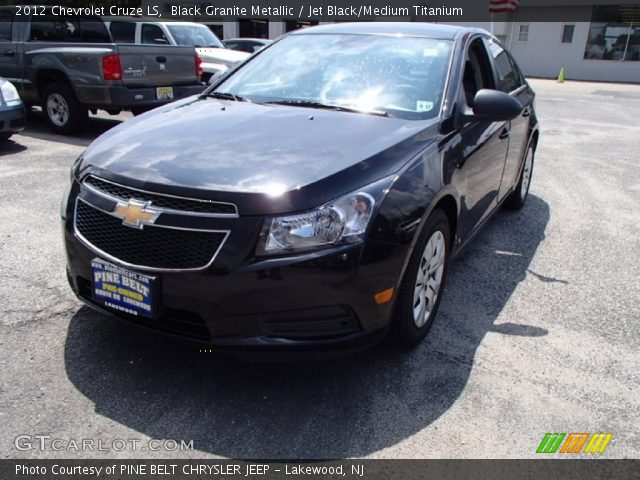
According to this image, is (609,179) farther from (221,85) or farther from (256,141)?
(256,141)

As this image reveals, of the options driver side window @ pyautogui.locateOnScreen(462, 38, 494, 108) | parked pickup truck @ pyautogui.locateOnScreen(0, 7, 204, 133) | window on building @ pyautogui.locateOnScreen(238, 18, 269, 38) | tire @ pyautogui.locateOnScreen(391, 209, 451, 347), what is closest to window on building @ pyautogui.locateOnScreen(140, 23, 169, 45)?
parked pickup truck @ pyautogui.locateOnScreen(0, 7, 204, 133)

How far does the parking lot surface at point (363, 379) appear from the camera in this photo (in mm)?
2432

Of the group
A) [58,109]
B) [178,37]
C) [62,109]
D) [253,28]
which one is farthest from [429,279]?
[253,28]

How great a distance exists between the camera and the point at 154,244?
242 cm

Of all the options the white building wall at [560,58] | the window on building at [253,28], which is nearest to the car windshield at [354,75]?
the white building wall at [560,58]

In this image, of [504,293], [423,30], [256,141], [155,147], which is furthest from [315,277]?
[423,30]

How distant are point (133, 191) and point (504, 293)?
2.62m

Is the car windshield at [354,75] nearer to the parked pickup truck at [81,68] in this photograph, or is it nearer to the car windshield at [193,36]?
the parked pickup truck at [81,68]

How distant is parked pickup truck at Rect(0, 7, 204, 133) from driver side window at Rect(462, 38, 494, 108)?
5339mm

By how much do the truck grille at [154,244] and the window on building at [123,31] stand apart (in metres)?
8.50

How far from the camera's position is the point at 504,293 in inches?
154

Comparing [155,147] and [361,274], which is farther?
[155,147]

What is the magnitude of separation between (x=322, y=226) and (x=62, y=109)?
24.2ft

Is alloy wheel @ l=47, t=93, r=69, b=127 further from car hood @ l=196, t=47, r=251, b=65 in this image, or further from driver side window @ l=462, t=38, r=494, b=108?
driver side window @ l=462, t=38, r=494, b=108
